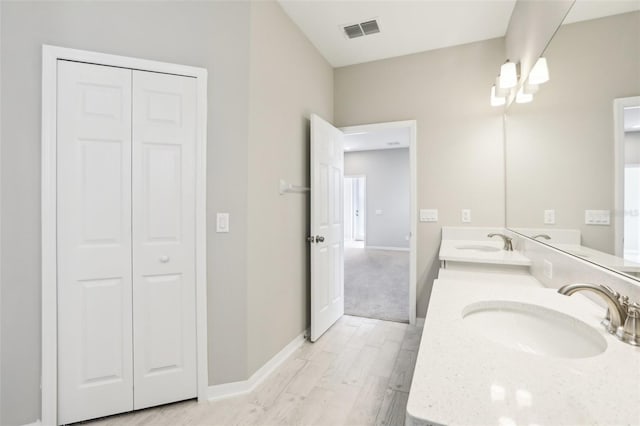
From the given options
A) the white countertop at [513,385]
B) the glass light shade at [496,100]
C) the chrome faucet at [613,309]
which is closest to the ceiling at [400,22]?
the glass light shade at [496,100]

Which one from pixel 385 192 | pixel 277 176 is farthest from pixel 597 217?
pixel 385 192

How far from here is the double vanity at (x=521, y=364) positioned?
1.70 feet

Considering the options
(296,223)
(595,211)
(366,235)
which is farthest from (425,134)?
(366,235)

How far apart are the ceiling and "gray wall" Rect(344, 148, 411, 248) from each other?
5.01 m

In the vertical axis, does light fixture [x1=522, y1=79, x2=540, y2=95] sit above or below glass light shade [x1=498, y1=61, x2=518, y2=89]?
below

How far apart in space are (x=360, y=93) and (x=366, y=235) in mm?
5424

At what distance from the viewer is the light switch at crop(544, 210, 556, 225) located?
1467 millimetres

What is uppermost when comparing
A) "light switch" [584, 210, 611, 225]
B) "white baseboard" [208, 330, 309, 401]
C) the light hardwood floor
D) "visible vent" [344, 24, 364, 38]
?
"visible vent" [344, 24, 364, 38]

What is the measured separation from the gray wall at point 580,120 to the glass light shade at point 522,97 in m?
0.05

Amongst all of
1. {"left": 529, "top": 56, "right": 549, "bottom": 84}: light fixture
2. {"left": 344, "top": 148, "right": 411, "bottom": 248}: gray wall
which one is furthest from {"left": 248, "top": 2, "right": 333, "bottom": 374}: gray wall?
{"left": 344, "top": 148, "right": 411, "bottom": 248}: gray wall

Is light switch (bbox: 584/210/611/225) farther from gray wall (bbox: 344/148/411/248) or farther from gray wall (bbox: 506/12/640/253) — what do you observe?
gray wall (bbox: 344/148/411/248)

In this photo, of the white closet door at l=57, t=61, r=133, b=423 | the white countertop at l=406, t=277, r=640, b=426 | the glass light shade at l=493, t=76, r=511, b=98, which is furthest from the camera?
the glass light shade at l=493, t=76, r=511, b=98

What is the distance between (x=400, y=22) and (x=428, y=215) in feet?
5.78

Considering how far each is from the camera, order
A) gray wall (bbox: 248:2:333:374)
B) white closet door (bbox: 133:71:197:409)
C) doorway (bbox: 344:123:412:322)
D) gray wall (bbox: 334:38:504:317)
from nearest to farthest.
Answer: white closet door (bbox: 133:71:197:409)
gray wall (bbox: 248:2:333:374)
gray wall (bbox: 334:38:504:317)
doorway (bbox: 344:123:412:322)
